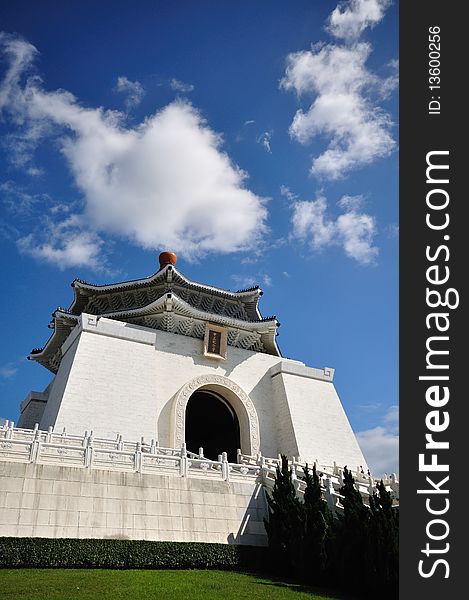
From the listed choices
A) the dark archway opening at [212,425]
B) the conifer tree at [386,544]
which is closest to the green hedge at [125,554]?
the conifer tree at [386,544]

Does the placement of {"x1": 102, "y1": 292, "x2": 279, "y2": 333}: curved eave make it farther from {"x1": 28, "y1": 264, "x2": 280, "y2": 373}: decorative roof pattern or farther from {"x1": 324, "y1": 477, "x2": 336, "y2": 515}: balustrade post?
{"x1": 324, "y1": 477, "x2": 336, "y2": 515}: balustrade post

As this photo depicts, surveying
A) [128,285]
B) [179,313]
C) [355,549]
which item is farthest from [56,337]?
[355,549]

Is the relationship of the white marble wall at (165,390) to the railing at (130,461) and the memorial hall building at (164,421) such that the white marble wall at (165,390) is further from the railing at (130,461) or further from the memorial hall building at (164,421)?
the railing at (130,461)

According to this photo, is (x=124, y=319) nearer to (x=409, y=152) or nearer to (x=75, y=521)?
(x=75, y=521)

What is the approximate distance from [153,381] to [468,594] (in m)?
15.4

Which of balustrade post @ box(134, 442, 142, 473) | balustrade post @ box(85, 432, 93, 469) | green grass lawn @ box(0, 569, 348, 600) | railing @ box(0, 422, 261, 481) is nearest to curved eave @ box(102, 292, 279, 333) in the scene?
railing @ box(0, 422, 261, 481)

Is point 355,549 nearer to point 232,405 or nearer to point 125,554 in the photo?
point 125,554

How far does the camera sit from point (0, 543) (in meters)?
9.66

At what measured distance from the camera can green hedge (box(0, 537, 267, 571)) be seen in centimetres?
973

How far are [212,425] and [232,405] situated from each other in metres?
3.20

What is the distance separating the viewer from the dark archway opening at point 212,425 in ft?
75.8

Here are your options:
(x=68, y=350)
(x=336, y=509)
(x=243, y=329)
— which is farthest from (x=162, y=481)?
(x=243, y=329)

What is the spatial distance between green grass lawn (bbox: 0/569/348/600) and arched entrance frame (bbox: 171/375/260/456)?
33.4 ft

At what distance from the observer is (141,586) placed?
856 cm
